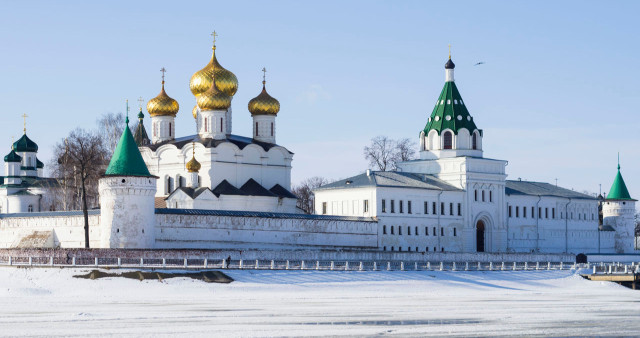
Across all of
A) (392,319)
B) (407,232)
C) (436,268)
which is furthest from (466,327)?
(407,232)

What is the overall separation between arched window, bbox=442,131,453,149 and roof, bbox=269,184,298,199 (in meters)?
11.2

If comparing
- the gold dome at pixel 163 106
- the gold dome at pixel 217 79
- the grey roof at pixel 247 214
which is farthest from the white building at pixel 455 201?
the gold dome at pixel 163 106

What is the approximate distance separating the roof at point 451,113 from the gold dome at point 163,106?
53.1ft

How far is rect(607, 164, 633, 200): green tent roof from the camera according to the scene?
81.1 meters

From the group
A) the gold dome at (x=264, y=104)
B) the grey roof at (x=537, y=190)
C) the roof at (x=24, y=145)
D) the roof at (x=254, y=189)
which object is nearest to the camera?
the roof at (x=254, y=189)

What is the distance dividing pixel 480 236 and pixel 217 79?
19.5 m

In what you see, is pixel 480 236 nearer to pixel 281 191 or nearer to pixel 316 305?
pixel 281 191

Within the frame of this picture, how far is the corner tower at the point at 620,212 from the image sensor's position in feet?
266

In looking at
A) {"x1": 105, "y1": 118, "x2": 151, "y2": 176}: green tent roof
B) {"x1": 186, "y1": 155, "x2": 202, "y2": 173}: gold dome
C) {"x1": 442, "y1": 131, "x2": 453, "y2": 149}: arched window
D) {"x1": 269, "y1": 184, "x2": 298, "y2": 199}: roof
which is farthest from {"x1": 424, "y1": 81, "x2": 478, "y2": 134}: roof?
{"x1": 105, "y1": 118, "x2": 151, "y2": 176}: green tent roof

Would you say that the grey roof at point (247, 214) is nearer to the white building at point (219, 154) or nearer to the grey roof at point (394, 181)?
the grey roof at point (394, 181)

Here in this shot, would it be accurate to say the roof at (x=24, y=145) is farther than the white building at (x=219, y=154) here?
Yes

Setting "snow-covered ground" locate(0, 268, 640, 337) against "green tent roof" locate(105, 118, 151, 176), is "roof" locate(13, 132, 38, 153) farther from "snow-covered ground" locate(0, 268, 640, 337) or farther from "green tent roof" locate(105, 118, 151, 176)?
"snow-covered ground" locate(0, 268, 640, 337)

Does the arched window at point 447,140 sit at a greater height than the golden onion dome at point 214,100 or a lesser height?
lesser

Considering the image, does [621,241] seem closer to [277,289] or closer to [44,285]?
[277,289]
